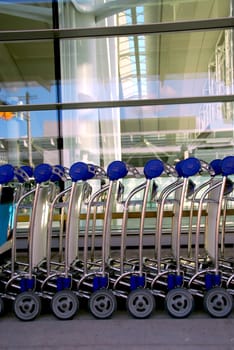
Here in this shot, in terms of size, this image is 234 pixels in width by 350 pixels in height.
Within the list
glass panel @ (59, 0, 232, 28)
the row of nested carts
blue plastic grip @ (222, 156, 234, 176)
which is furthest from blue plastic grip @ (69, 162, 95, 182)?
glass panel @ (59, 0, 232, 28)

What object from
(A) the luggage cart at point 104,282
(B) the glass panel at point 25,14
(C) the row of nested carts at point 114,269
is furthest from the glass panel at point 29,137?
(A) the luggage cart at point 104,282

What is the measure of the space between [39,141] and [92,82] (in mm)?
1535

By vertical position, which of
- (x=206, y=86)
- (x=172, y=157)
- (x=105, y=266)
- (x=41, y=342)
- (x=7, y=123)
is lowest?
(x=41, y=342)

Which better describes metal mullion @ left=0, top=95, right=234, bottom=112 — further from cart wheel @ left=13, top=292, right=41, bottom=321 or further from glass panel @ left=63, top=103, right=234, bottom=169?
cart wheel @ left=13, top=292, right=41, bottom=321

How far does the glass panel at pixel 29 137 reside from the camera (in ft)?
24.7

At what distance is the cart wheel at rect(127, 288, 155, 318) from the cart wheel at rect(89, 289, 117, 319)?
0.14m

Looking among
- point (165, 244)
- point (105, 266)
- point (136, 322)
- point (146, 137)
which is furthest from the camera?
point (146, 137)

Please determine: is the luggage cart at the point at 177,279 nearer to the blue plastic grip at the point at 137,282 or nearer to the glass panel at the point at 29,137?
the blue plastic grip at the point at 137,282

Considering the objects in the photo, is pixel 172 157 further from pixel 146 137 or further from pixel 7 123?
pixel 7 123

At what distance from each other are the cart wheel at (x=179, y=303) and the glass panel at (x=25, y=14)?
5595mm

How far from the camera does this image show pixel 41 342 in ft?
9.99

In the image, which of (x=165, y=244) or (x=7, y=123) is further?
(x=7, y=123)

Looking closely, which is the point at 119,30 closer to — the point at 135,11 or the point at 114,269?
the point at 135,11

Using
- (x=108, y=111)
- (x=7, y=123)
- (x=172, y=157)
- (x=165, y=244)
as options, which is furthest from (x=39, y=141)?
(x=165, y=244)
